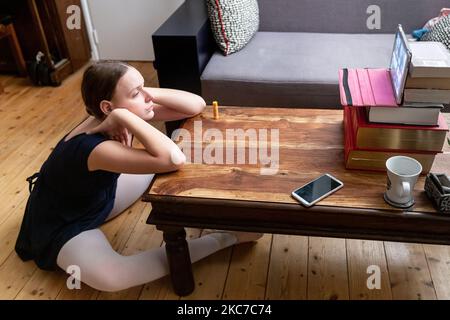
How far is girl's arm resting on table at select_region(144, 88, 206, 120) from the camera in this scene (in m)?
1.45

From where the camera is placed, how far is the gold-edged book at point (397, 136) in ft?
3.65

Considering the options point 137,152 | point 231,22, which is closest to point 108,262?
point 137,152

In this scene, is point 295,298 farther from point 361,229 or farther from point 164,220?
point 164,220

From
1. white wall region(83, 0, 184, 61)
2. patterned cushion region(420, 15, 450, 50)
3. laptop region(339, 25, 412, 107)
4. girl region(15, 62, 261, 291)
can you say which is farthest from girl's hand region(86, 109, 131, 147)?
white wall region(83, 0, 184, 61)

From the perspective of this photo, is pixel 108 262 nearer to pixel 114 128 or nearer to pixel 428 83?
pixel 114 128

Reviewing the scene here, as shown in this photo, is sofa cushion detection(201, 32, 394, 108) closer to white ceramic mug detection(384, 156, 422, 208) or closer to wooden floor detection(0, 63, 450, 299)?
wooden floor detection(0, 63, 450, 299)

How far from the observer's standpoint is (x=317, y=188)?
3.74 feet

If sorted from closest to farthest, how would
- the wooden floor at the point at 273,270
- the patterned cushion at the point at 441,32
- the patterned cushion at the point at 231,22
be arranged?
the wooden floor at the point at 273,270 → the patterned cushion at the point at 441,32 → the patterned cushion at the point at 231,22

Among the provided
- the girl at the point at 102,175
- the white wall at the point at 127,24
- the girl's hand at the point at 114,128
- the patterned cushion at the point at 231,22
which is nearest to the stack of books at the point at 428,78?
the girl at the point at 102,175

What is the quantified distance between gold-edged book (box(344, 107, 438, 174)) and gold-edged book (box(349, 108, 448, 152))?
1 centimetres

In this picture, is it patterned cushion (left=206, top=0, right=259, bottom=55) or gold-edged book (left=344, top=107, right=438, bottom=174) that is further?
patterned cushion (left=206, top=0, right=259, bottom=55)

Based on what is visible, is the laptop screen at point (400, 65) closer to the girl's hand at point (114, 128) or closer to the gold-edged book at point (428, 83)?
the gold-edged book at point (428, 83)
